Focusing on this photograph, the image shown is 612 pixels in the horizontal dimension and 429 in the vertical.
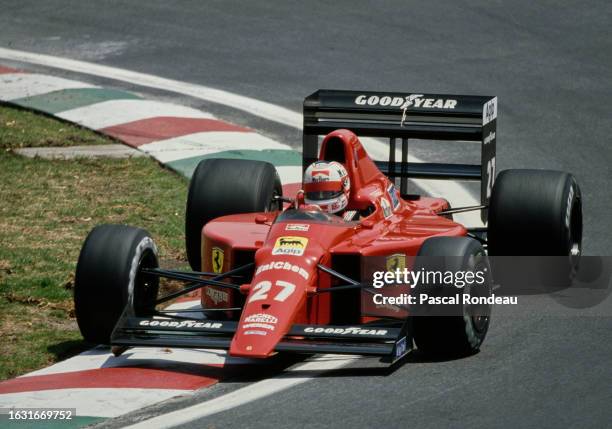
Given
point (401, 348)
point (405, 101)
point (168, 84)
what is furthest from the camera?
point (168, 84)

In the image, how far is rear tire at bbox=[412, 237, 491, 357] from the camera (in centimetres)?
784

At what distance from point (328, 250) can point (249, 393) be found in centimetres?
114

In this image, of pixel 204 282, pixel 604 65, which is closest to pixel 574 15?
pixel 604 65

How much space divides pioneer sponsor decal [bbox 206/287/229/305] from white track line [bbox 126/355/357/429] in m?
0.81

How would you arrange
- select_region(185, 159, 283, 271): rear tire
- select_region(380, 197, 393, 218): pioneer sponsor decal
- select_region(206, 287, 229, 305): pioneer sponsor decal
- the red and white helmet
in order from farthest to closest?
select_region(185, 159, 283, 271): rear tire
select_region(380, 197, 393, 218): pioneer sponsor decal
the red and white helmet
select_region(206, 287, 229, 305): pioneer sponsor decal

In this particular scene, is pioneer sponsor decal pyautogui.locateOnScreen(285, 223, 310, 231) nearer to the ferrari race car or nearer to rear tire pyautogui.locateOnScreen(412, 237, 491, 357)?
the ferrari race car

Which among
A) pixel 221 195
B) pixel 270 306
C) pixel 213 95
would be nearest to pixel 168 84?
pixel 213 95

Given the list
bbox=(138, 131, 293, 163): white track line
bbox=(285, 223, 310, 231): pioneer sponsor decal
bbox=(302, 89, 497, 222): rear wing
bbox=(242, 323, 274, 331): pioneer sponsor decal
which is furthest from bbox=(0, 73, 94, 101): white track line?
bbox=(242, 323, 274, 331): pioneer sponsor decal

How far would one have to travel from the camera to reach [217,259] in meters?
8.79

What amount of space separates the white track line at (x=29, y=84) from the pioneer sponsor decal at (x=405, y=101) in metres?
6.19

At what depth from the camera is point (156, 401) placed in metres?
7.43

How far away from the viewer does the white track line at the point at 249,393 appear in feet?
23.3

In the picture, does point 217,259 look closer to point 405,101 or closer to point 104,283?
point 104,283

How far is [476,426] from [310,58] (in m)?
10.5
